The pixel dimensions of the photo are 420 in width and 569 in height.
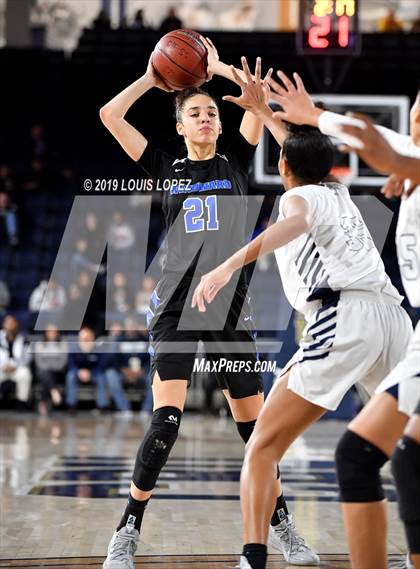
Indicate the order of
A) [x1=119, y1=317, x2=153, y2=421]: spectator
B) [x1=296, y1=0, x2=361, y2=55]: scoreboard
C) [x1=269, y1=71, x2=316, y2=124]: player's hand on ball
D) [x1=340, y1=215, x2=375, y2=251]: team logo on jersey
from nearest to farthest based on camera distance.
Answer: [x1=269, y1=71, x2=316, y2=124]: player's hand on ball, [x1=340, y1=215, x2=375, y2=251]: team logo on jersey, [x1=296, y1=0, x2=361, y2=55]: scoreboard, [x1=119, y1=317, x2=153, y2=421]: spectator

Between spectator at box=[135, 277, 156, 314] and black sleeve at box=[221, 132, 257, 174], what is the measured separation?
914 centimetres

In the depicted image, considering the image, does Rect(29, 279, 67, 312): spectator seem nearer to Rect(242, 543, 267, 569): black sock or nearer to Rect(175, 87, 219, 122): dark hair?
Rect(175, 87, 219, 122): dark hair

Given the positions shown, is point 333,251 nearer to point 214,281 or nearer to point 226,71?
point 214,281

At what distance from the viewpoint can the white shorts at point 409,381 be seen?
10.9 ft

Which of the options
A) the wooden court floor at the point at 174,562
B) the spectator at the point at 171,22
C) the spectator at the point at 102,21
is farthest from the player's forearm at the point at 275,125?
the spectator at the point at 102,21

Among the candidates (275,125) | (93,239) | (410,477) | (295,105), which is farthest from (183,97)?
(93,239)

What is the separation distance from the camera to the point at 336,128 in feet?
11.1

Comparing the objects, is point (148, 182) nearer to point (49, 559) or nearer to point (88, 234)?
point (49, 559)

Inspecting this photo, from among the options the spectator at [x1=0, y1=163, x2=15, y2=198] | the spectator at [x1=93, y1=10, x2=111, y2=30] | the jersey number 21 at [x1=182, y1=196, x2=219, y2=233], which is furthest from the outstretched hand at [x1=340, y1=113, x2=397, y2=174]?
the spectator at [x1=93, y1=10, x2=111, y2=30]

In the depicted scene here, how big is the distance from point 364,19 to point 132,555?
1558cm

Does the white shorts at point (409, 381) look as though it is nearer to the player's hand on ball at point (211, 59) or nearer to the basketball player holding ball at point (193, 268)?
the basketball player holding ball at point (193, 268)

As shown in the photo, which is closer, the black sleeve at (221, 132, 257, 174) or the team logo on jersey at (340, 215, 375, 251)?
the team logo on jersey at (340, 215, 375, 251)

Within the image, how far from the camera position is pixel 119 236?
15711 millimetres

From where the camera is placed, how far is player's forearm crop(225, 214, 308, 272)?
364 centimetres
